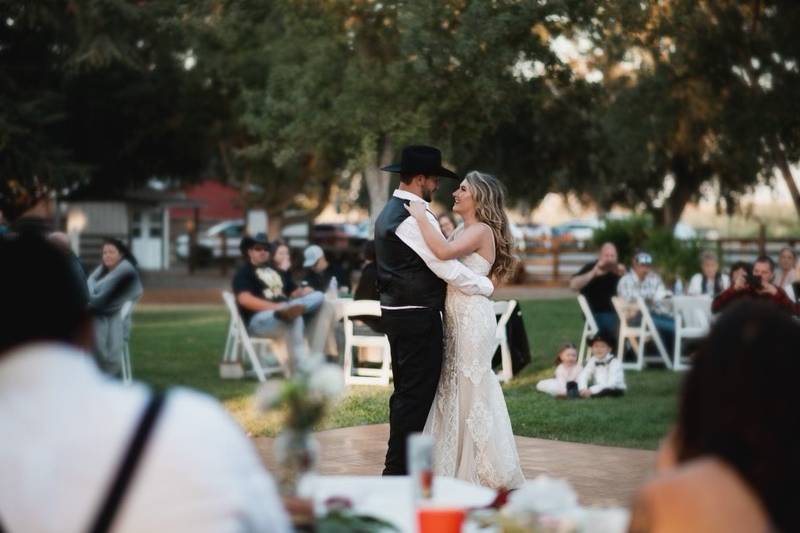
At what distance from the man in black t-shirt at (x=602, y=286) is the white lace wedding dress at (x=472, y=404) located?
27.7 ft

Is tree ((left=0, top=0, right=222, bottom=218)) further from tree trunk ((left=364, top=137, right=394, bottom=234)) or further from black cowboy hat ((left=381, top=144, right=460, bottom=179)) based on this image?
black cowboy hat ((left=381, top=144, right=460, bottom=179))

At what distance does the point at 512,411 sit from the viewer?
40.4ft

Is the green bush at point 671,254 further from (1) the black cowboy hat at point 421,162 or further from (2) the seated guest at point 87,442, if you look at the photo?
(2) the seated guest at point 87,442

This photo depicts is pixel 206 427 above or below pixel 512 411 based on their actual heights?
above

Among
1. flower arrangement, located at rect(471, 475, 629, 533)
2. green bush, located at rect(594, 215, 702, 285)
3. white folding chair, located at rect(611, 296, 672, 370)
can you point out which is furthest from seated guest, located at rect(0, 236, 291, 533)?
green bush, located at rect(594, 215, 702, 285)

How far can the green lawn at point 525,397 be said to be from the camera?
1112 cm

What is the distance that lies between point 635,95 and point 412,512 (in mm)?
33037

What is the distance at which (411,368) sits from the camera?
7844mm

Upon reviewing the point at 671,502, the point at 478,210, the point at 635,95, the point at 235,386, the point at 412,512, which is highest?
the point at 635,95

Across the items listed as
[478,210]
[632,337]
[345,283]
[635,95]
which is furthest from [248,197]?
[478,210]

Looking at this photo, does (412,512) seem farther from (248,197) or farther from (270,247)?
(248,197)

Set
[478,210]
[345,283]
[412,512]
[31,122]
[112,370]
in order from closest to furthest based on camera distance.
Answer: [412,512], [478,210], [112,370], [345,283], [31,122]

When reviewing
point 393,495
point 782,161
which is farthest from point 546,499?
point 782,161

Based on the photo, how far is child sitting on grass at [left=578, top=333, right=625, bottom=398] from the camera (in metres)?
13.6
